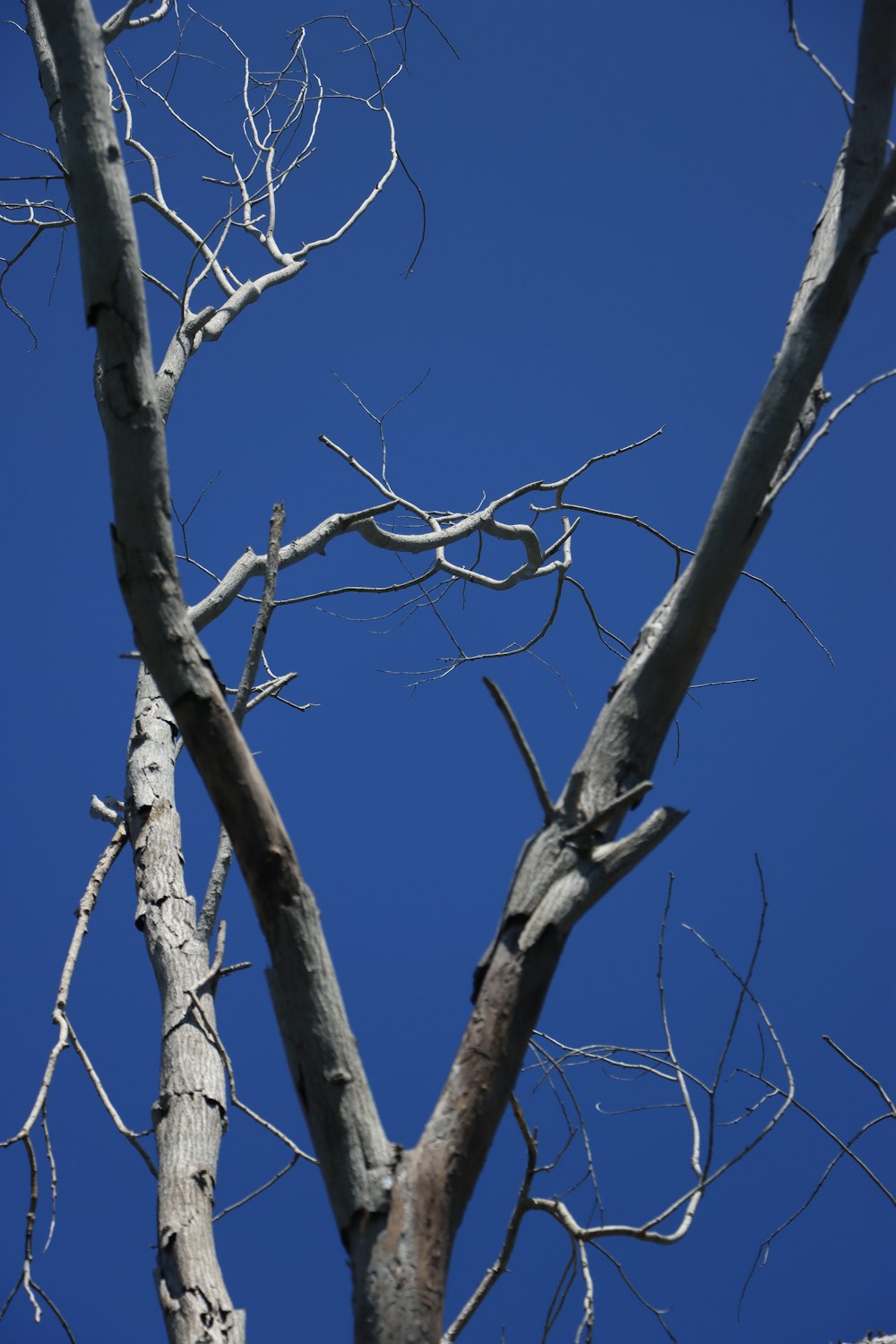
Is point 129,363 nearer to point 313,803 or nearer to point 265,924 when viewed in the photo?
point 265,924

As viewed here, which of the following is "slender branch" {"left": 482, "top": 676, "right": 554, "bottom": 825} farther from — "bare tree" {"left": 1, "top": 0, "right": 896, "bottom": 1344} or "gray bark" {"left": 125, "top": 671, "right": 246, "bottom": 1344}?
"gray bark" {"left": 125, "top": 671, "right": 246, "bottom": 1344}

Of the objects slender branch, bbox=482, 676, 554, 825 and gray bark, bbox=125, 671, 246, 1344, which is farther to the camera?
gray bark, bbox=125, 671, 246, 1344

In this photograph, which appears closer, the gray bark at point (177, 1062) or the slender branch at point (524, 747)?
the slender branch at point (524, 747)

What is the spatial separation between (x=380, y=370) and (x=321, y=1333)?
8.78m

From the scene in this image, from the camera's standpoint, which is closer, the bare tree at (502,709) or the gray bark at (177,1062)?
the bare tree at (502,709)

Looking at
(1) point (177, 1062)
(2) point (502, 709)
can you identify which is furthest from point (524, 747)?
(1) point (177, 1062)

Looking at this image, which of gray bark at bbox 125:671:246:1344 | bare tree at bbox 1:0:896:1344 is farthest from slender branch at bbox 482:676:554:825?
gray bark at bbox 125:671:246:1344

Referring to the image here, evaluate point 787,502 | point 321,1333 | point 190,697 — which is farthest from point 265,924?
point 321,1333

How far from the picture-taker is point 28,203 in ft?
11.2

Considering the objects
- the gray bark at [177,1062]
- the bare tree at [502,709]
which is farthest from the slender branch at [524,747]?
the gray bark at [177,1062]

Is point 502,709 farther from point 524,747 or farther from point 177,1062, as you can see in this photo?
point 177,1062

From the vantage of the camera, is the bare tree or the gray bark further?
the gray bark

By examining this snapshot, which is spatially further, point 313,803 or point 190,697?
point 313,803

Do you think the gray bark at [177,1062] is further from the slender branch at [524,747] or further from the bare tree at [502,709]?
the slender branch at [524,747]
